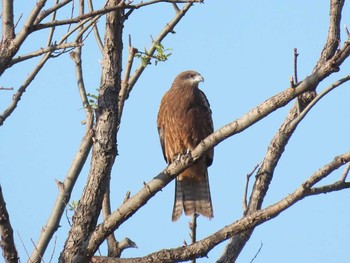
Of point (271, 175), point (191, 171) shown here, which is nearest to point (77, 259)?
point (271, 175)

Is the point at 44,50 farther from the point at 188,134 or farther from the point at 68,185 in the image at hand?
the point at 188,134

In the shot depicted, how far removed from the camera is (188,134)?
7.74m

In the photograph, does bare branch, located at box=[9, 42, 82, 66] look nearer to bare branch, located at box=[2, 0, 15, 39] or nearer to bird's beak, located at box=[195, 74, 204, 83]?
bare branch, located at box=[2, 0, 15, 39]

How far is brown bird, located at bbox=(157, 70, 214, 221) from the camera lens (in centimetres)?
779

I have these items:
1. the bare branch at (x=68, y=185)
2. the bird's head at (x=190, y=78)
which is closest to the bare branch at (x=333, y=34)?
the bare branch at (x=68, y=185)

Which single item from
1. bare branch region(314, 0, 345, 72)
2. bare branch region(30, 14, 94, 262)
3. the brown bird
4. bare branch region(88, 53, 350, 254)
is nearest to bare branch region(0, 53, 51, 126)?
bare branch region(30, 14, 94, 262)

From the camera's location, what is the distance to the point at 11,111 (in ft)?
16.5

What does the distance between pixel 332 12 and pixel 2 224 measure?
2917 millimetres

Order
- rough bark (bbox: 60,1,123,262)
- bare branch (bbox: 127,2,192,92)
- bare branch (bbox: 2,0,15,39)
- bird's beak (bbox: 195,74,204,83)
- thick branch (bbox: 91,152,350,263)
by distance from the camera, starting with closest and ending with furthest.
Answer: thick branch (bbox: 91,152,350,263)
bare branch (bbox: 2,0,15,39)
rough bark (bbox: 60,1,123,262)
bare branch (bbox: 127,2,192,92)
bird's beak (bbox: 195,74,204,83)

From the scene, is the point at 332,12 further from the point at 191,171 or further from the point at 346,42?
the point at 191,171

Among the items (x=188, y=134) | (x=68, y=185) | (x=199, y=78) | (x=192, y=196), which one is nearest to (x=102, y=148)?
(x=68, y=185)

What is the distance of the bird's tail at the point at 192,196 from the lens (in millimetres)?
7840

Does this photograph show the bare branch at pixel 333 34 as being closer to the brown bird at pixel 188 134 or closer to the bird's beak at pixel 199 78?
the brown bird at pixel 188 134

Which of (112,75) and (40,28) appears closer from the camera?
(40,28)
